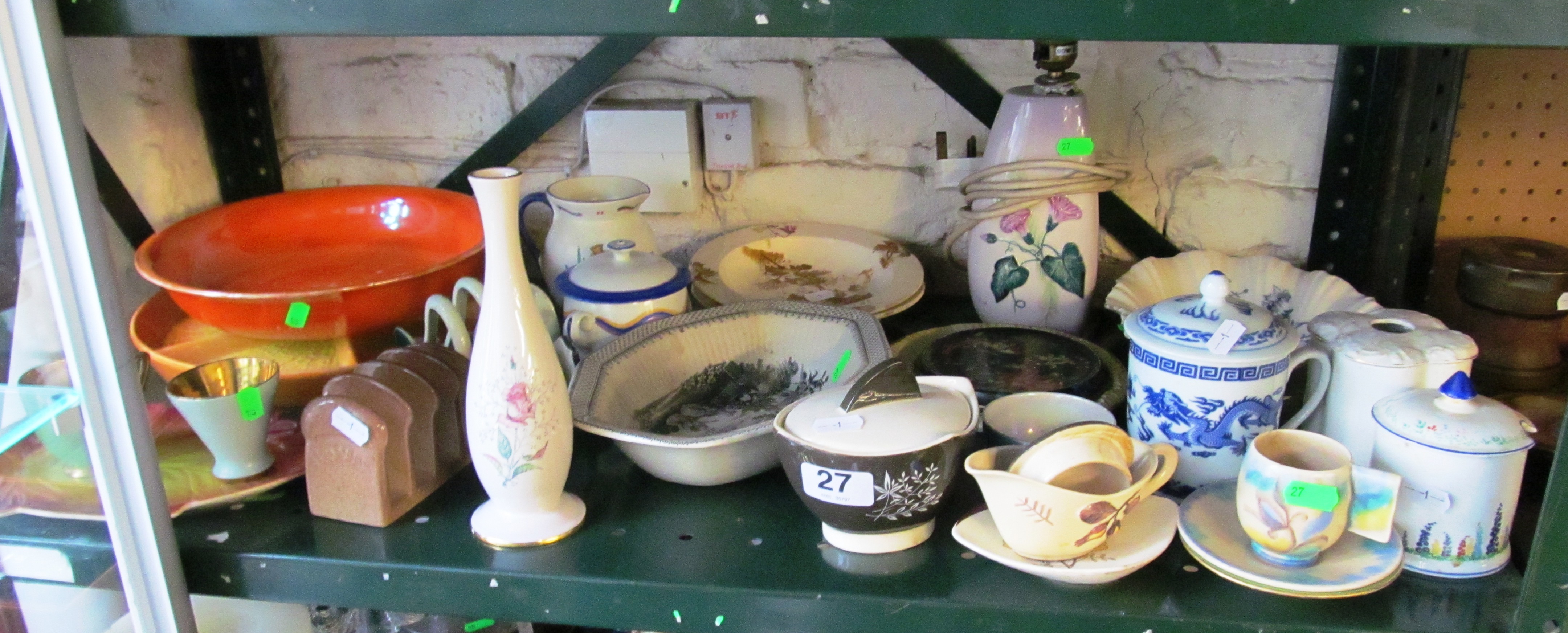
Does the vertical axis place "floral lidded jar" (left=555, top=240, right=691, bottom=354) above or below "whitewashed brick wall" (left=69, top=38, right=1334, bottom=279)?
below

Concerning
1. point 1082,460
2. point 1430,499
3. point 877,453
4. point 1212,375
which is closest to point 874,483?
point 877,453

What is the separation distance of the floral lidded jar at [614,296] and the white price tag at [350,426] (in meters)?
0.20

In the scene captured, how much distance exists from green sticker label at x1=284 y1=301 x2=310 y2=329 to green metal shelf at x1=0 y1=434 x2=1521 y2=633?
5.0 inches

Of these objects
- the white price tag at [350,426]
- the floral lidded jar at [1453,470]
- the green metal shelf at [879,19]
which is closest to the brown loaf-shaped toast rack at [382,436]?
the white price tag at [350,426]

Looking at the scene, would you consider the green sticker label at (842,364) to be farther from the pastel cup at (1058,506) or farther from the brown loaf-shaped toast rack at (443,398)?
the brown loaf-shaped toast rack at (443,398)

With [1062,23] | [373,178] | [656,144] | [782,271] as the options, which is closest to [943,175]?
[782,271]

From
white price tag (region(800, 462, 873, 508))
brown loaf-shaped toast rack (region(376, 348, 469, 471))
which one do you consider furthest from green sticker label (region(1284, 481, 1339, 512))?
brown loaf-shaped toast rack (region(376, 348, 469, 471))

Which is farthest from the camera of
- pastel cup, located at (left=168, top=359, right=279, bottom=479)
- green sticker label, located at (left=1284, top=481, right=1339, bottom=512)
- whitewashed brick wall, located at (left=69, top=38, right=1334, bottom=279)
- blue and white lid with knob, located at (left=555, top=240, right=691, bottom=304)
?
whitewashed brick wall, located at (left=69, top=38, right=1334, bottom=279)

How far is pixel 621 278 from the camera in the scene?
0.88 meters

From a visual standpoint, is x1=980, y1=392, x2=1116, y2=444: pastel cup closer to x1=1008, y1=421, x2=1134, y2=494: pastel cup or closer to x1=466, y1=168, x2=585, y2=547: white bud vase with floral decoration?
x1=1008, y1=421, x2=1134, y2=494: pastel cup

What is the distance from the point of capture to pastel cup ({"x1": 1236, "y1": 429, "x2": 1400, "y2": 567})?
64 cm

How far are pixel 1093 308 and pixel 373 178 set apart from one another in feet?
2.51

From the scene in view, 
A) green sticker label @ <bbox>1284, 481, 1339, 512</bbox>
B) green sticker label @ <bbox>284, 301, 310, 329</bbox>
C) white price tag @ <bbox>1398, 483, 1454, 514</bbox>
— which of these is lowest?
white price tag @ <bbox>1398, 483, 1454, 514</bbox>

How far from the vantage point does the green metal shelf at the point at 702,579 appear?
0.66 metres
